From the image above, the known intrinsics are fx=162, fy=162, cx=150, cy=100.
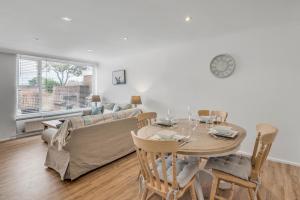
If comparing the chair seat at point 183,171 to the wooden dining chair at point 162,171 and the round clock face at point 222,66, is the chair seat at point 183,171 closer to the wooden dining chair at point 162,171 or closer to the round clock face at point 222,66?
the wooden dining chair at point 162,171

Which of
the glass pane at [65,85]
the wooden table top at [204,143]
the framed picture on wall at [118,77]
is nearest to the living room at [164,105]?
the wooden table top at [204,143]

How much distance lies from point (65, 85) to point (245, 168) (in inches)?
225

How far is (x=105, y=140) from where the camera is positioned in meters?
2.75

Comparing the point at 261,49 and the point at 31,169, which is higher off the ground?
the point at 261,49

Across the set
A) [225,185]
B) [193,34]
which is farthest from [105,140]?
[193,34]

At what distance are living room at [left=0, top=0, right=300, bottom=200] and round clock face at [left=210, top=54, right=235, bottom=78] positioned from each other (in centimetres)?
2

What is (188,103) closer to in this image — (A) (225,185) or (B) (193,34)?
(B) (193,34)

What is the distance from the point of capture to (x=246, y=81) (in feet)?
10.5

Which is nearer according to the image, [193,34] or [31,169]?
[31,169]

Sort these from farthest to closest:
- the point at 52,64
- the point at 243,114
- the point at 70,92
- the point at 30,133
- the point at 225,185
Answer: the point at 70,92
the point at 52,64
the point at 30,133
the point at 243,114
the point at 225,185

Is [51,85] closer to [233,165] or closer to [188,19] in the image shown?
[188,19]

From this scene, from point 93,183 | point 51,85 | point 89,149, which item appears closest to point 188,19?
point 89,149

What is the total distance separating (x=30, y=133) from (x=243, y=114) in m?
5.50

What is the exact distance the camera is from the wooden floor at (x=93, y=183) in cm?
201
